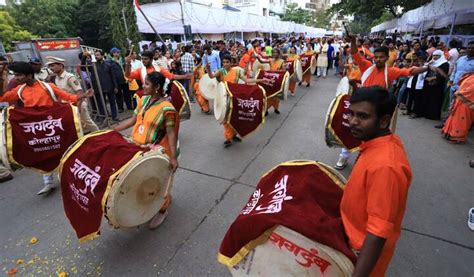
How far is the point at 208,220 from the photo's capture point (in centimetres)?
340

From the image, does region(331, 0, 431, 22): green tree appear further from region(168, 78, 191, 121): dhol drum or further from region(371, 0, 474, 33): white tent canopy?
region(168, 78, 191, 121): dhol drum

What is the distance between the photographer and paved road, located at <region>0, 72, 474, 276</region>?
274cm

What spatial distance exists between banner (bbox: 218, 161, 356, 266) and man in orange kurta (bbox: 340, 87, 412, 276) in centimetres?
10

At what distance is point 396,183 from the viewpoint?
1.23 metres

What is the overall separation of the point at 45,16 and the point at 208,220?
3205 centimetres

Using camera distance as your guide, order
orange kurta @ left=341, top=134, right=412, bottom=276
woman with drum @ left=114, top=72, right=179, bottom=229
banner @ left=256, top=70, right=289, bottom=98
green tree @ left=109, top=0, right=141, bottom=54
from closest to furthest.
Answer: orange kurta @ left=341, top=134, right=412, bottom=276, woman with drum @ left=114, top=72, right=179, bottom=229, banner @ left=256, top=70, right=289, bottom=98, green tree @ left=109, top=0, right=141, bottom=54

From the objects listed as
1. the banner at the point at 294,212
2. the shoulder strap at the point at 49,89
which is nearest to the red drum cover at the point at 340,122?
the banner at the point at 294,212

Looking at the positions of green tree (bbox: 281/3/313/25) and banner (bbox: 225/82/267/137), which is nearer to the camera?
banner (bbox: 225/82/267/137)

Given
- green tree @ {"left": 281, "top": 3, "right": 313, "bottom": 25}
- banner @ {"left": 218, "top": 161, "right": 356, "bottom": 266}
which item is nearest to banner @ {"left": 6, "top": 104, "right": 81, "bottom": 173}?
banner @ {"left": 218, "top": 161, "right": 356, "bottom": 266}

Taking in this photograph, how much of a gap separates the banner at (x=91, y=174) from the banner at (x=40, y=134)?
138cm

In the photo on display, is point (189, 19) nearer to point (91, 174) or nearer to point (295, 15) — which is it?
point (91, 174)

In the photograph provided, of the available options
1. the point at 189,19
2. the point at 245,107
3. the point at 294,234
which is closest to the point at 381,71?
the point at 245,107

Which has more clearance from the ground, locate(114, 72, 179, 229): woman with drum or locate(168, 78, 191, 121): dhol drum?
locate(114, 72, 179, 229): woman with drum

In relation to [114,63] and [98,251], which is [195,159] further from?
[114,63]
